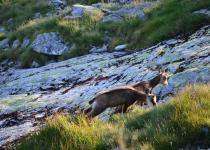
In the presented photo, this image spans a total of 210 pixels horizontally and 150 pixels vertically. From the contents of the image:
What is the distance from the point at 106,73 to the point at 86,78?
0.94 m

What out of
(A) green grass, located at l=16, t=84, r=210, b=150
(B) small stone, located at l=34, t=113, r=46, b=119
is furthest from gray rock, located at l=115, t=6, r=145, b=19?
(A) green grass, located at l=16, t=84, r=210, b=150

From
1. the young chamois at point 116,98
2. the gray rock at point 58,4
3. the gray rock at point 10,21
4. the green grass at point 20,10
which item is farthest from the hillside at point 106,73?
the gray rock at point 58,4

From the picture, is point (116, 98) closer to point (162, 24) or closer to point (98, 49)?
point (162, 24)

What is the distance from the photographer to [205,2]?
18.7 m

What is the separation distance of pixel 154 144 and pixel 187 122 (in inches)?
27.4

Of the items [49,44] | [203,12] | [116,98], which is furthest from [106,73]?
[49,44]

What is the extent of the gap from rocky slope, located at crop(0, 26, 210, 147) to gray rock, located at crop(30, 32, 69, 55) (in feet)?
8.06

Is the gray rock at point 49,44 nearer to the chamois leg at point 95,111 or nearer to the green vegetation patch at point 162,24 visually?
the green vegetation patch at point 162,24

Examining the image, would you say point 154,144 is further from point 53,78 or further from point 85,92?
point 53,78

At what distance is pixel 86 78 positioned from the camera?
→ 16.8m

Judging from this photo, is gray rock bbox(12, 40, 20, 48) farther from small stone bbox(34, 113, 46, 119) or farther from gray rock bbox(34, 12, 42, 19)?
small stone bbox(34, 113, 46, 119)

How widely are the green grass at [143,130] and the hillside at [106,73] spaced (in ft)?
0.06

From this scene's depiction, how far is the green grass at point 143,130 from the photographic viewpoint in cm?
816

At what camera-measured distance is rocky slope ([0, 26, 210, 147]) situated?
12.6 meters
